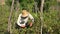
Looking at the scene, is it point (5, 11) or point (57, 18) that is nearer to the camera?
point (57, 18)

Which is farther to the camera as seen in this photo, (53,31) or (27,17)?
(53,31)

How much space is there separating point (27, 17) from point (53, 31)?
0.81m

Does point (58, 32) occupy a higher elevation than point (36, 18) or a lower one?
lower

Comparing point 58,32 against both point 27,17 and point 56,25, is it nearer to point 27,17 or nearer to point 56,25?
point 56,25

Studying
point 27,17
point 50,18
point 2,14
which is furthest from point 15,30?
point 2,14

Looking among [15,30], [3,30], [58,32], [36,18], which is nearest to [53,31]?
[58,32]

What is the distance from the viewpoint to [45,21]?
5.40 m

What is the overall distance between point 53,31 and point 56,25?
20 cm

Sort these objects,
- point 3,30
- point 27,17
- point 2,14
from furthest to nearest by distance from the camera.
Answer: point 2,14, point 3,30, point 27,17

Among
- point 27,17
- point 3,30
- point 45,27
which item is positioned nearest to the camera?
point 27,17

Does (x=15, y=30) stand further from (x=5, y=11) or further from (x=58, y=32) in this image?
(x=5, y=11)

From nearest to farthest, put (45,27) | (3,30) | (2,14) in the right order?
1. (45,27)
2. (3,30)
3. (2,14)

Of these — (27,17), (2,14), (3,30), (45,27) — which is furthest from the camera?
(2,14)

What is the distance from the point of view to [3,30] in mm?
6168
